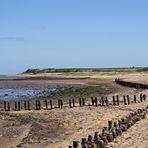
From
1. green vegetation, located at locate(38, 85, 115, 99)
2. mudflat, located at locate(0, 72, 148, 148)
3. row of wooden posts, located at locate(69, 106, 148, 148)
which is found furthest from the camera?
green vegetation, located at locate(38, 85, 115, 99)

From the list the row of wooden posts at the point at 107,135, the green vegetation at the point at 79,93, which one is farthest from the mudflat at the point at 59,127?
the green vegetation at the point at 79,93

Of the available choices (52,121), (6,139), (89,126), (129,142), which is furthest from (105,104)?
(129,142)

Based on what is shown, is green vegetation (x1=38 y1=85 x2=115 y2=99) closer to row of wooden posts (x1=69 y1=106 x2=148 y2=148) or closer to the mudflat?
the mudflat

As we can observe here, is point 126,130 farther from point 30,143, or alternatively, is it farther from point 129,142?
point 30,143

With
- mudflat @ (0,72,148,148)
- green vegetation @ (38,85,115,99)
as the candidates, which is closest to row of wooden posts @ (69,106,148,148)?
mudflat @ (0,72,148,148)

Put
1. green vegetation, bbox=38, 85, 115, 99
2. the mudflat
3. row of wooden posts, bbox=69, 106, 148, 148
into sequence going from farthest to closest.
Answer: green vegetation, bbox=38, 85, 115, 99 < the mudflat < row of wooden posts, bbox=69, 106, 148, 148

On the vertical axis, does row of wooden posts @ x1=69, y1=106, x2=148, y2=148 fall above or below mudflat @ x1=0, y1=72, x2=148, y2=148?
above

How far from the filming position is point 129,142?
71.2ft

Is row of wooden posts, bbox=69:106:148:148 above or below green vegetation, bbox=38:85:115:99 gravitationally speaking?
above

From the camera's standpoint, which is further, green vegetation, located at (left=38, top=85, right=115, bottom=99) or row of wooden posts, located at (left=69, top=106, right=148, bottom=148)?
green vegetation, located at (left=38, top=85, right=115, bottom=99)

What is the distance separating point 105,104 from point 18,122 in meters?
10.7

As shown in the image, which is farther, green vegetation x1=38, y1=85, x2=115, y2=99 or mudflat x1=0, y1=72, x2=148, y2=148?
green vegetation x1=38, y1=85, x2=115, y2=99

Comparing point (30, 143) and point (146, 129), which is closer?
point (146, 129)

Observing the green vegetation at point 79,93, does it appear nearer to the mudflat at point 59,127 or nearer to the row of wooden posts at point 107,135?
the mudflat at point 59,127
